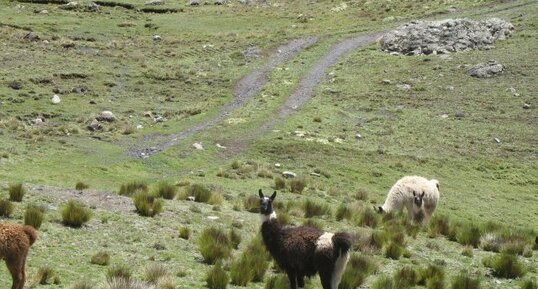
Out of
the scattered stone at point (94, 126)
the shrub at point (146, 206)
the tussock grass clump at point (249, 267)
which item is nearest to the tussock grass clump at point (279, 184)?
the shrub at point (146, 206)

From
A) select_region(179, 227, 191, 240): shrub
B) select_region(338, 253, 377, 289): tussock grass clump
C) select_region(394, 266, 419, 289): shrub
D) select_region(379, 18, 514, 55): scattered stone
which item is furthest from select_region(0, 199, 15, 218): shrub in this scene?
select_region(379, 18, 514, 55): scattered stone

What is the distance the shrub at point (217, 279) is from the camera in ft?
41.7

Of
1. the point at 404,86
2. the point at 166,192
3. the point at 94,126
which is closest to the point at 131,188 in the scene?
the point at 166,192

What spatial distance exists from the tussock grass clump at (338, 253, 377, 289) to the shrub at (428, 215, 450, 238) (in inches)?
225

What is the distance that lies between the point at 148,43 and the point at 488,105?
3444 cm

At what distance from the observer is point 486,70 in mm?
52531

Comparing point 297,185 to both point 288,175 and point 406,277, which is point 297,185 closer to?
point 288,175

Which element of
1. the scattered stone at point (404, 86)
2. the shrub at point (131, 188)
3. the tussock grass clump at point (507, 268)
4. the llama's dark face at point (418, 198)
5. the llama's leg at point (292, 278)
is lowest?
the scattered stone at point (404, 86)

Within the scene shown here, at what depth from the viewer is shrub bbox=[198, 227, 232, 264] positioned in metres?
14.7

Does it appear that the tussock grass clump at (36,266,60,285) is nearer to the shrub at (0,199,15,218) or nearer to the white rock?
the shrub at (0,199,15,218)

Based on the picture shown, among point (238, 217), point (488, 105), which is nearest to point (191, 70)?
point (488, 105)

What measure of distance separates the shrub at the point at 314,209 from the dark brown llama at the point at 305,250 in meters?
8.10

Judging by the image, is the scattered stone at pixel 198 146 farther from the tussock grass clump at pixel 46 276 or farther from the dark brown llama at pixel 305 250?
the tussock grass clump at pixel 46 276

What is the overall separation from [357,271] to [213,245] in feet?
11.2
